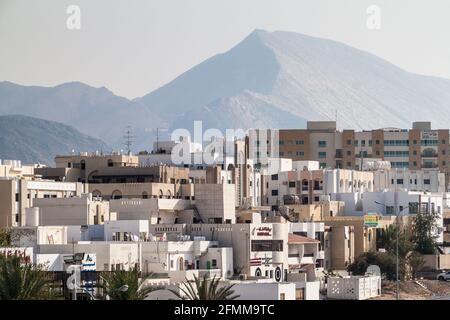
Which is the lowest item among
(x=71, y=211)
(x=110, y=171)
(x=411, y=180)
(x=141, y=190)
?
(x=71, y=211)

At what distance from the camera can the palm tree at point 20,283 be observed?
2201 cm

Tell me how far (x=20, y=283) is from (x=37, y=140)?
301ft

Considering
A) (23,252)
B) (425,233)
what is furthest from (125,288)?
(425,233)

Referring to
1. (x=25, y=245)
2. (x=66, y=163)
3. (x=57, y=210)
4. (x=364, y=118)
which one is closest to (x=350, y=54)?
(x=364, y=118)

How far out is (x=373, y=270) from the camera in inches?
1716

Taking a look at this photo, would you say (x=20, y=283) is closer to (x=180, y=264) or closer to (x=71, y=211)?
(x=180, y=264)

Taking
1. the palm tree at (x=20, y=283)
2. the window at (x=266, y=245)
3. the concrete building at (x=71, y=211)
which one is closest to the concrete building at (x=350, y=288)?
the window at (x=266, y=245)

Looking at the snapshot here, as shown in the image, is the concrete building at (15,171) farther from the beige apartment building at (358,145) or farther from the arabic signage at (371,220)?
the beige apartment building at (358,145)

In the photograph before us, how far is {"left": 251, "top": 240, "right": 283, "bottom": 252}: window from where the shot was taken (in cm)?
3794

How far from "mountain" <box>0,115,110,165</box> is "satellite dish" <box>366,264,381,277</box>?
200 feet

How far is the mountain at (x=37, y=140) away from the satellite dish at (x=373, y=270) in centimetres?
6106

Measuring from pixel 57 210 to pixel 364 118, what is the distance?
7260 cm

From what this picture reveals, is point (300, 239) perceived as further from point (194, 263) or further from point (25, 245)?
point (25, 245)

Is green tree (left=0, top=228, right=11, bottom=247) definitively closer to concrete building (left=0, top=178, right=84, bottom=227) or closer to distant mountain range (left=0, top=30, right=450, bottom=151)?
concrete building (left=0, top=178, right=84, bottom=227)
